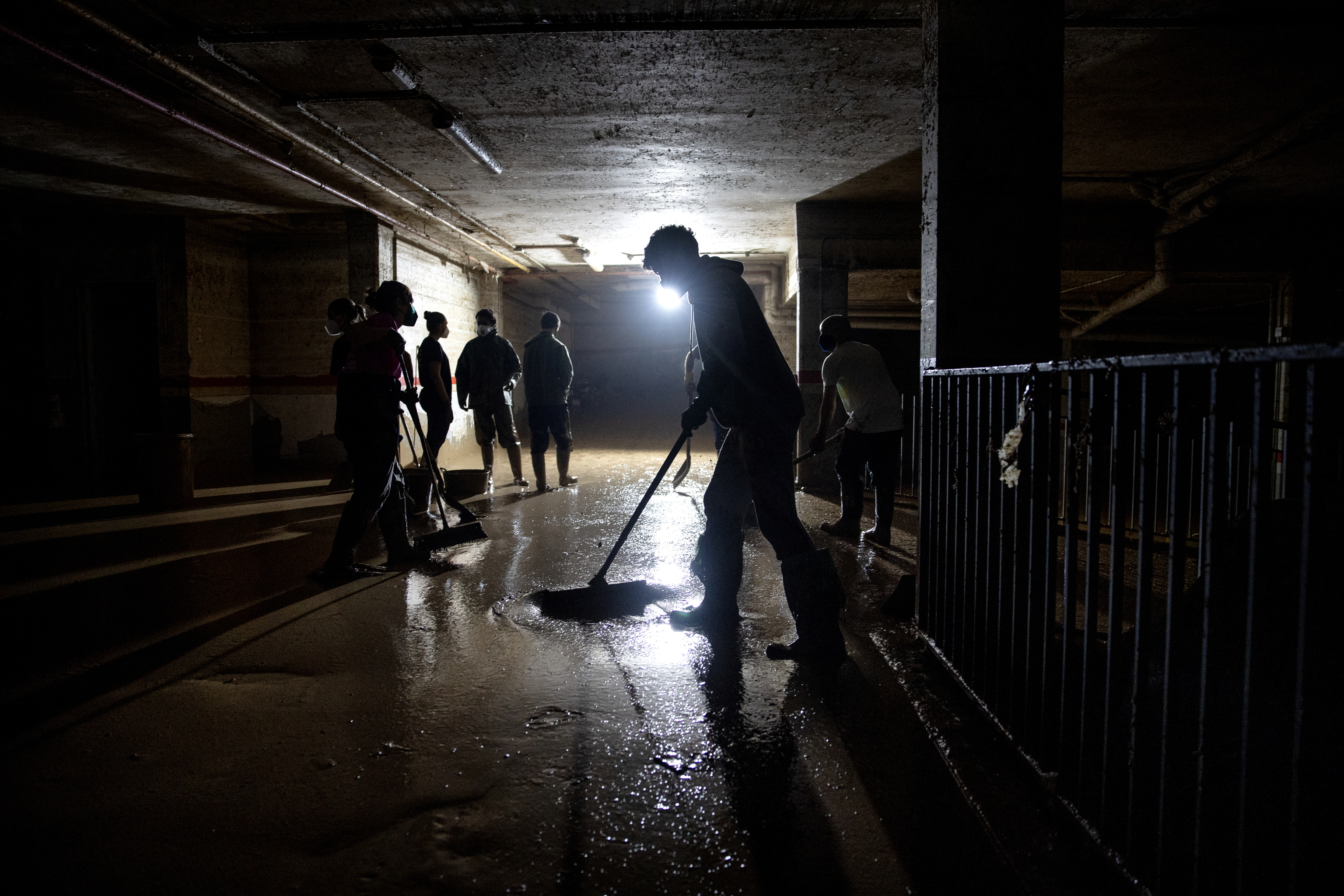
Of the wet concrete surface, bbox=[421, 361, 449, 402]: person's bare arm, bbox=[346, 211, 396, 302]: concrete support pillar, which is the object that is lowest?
the wet concrete surface

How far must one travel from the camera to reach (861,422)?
5473 mm

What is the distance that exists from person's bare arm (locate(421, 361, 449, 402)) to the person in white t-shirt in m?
4.03

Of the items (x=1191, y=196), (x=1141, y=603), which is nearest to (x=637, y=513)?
(x=1141, y=603)

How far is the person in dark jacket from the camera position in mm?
7336

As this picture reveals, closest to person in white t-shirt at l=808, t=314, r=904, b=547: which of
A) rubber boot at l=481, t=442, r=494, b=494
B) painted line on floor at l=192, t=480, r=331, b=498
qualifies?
rubber boot at l=481, t=442, r=494, b=494

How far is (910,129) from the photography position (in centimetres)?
665

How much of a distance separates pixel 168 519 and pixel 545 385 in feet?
12.6

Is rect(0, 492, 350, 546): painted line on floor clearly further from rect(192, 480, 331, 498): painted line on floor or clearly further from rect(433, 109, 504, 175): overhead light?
rect(433, 109, 504, 175): overhead light

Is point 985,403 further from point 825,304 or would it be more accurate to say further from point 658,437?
point 658,437

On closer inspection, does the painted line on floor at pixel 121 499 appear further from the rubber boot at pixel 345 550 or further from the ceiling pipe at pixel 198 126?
the rubber boot at pixel 345 550

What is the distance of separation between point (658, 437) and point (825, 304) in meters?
7.32

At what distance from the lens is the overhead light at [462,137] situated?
6.26 metres

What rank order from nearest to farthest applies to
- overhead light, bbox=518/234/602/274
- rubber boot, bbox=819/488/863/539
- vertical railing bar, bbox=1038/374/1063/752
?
1. vertical railing bar, bbox=1038/374/1063/752
2. rubber boot, bbox=819/488/863/539
3. overhead light, bbox=518/234/602/274

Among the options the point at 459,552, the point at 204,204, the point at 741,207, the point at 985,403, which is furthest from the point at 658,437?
the point at 985,403
